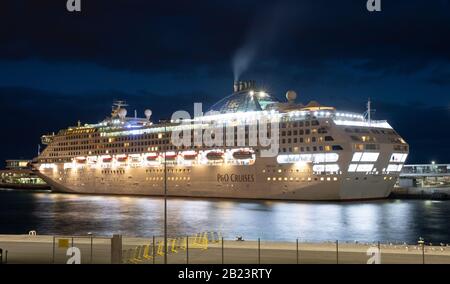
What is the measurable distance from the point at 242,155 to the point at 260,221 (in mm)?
24712

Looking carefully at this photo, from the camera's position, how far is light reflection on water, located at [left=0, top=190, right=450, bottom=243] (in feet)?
129

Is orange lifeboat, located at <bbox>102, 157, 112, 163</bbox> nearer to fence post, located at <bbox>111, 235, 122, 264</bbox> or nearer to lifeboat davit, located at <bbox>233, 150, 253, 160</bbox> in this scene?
lifeboat davit, located at <bbox>233, 150, 253, 160</bbox>

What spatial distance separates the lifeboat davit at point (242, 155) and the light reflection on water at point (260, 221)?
30.7ft

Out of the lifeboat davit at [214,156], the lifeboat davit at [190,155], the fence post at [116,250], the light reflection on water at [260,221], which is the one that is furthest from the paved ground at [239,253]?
the lifeboat davit at [190,155]

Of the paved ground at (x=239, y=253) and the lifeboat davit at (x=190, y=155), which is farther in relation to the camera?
the lifeboat davit at (x=190, y=155)

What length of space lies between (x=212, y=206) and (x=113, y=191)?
33.1 m

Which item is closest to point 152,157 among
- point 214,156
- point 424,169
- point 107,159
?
point 107,159

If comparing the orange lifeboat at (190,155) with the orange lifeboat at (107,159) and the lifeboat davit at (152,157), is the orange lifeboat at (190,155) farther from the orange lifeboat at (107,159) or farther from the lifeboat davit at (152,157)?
the orange lifeboat at (107,159)

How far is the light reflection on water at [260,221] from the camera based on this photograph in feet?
129

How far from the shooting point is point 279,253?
21.5 meters

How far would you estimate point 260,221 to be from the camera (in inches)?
1822

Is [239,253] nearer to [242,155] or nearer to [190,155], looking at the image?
[242,155]

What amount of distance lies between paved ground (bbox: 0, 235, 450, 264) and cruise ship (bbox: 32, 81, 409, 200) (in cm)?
2414
